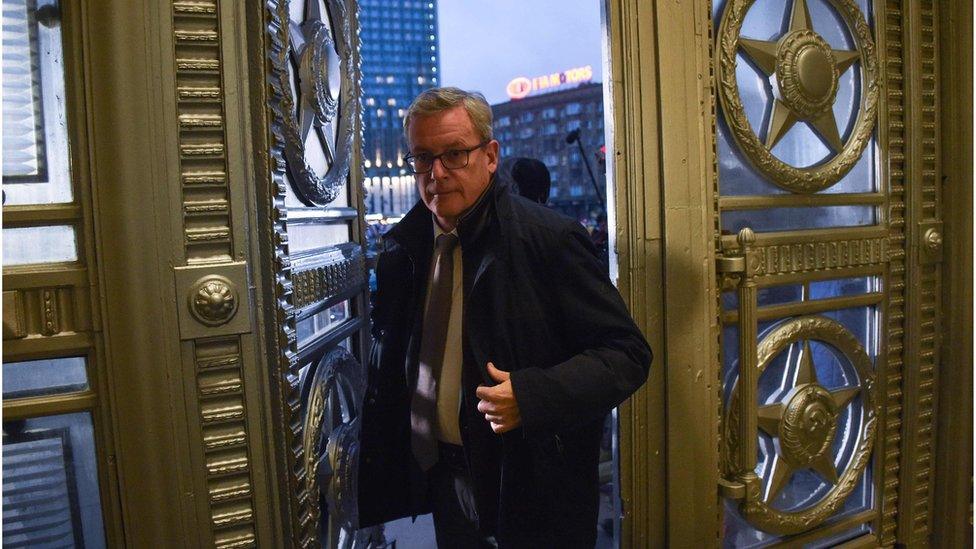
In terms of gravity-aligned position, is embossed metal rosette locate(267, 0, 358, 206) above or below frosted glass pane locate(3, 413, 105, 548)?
above

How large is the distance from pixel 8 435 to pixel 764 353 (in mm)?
1695

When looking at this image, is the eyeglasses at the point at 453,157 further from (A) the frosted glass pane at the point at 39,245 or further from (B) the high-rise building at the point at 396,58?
(B) the high-rise building at the point at 396,58

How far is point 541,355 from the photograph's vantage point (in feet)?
4.10

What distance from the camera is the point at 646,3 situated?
148 cm

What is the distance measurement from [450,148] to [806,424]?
1.28 m

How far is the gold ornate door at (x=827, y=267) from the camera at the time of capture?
5.29 feet

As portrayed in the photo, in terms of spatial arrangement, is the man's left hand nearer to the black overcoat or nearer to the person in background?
the black overcoat

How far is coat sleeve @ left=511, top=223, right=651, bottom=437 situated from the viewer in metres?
1.11

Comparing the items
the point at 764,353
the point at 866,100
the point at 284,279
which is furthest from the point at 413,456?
the point at 866,100

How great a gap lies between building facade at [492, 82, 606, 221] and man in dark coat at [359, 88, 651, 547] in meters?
3.79

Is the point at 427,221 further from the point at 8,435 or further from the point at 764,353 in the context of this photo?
the point at 764,353

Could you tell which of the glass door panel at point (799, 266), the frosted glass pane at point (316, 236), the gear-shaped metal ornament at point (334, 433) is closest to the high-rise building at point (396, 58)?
the frosted glass pane at point (316, 236)

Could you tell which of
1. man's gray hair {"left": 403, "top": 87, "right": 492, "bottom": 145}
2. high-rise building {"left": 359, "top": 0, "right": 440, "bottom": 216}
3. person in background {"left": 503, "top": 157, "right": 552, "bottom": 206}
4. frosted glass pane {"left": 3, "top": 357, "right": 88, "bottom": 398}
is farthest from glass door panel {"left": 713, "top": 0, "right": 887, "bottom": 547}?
high-rise building {"left": 359, "top": 0, "right": 440, "bottom": 216}

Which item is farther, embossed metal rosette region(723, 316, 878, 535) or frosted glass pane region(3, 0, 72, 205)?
embossed metal rosette region(723, 316, 878, 535)
